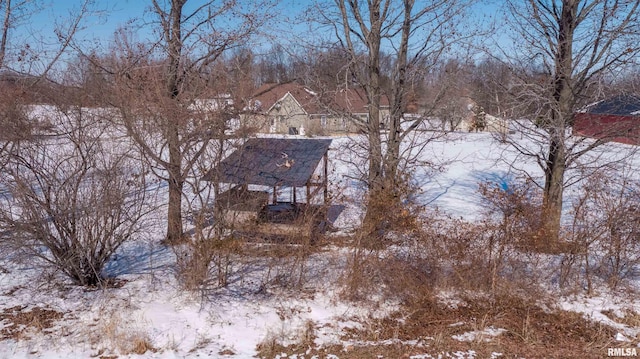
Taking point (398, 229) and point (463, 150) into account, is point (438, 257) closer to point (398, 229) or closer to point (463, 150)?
point (398, 229)

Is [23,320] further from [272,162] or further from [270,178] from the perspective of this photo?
[272,162]

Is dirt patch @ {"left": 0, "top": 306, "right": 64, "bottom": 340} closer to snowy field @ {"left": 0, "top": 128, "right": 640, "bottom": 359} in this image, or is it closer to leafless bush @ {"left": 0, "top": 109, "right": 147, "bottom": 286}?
snowy field @ {"left": 0, "top": 128, "right": 640, "bottom": 359}

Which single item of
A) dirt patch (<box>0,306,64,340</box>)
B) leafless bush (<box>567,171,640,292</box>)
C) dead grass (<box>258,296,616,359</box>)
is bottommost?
dead grass (<box>258,296,616,359</box>)

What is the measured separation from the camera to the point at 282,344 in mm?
5582

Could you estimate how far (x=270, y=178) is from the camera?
28.7 ft

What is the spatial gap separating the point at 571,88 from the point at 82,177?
29.0 feet

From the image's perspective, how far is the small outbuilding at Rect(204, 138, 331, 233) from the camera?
7.36 metres

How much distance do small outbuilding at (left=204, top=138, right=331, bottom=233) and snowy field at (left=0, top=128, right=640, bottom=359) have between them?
97cm

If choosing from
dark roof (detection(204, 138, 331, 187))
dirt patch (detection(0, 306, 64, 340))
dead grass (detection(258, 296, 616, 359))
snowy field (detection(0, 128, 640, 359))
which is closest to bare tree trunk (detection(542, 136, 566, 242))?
snowy field (detection(0, 128, 640, 359))

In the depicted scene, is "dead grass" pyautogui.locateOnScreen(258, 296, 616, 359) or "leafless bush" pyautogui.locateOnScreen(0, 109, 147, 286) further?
"leafless bush" pyautogui.locateOnScreen(0, 109, 147, 286)

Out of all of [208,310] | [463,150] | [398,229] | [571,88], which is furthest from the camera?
[463,150]

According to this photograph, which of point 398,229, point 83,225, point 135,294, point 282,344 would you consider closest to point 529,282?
point 398,229

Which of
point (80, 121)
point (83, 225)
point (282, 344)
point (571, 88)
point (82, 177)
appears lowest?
point (282, 344)

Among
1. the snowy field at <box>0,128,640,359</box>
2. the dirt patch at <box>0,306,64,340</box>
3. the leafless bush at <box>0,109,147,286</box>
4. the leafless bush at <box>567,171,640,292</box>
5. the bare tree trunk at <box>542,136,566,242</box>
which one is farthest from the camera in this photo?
the bare tree trunk at <box>542,136,566,242</box>
